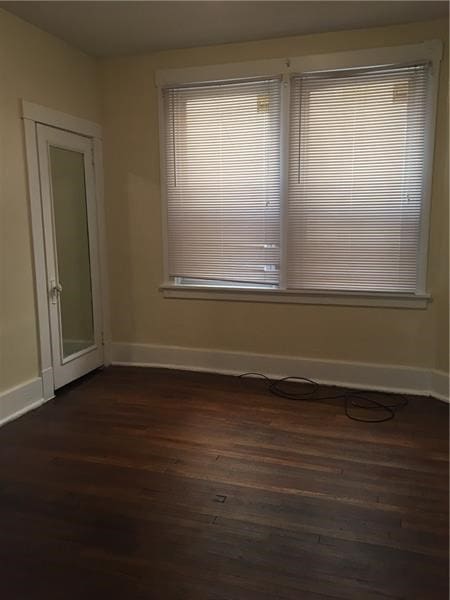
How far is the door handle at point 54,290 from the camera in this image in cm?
369

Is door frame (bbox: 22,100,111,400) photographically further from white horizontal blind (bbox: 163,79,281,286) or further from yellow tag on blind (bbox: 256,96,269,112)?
yellow tag on blind (bbox: 256,96,269,112)

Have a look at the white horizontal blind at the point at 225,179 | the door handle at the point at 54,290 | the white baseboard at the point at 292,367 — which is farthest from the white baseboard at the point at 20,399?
the white horizontal blind at the point at 225,179

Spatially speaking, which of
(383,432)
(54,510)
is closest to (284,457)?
(383,432)

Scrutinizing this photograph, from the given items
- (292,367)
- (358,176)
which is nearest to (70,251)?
(292,367)

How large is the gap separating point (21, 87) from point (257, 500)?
10.5 ft

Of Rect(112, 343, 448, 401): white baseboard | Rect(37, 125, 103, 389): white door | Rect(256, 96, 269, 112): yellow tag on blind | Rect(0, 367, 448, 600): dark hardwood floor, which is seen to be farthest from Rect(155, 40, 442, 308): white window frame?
Rect(0, 367, 448, 600): dark hardwood floor

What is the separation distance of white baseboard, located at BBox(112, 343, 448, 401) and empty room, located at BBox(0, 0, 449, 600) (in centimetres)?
2

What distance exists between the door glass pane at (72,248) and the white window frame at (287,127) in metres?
0.72

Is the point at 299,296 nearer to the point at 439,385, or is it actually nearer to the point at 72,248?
the point at 439,385

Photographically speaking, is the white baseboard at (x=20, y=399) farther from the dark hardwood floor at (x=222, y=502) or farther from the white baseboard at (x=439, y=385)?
the white baseboard at (x=439, y=385)

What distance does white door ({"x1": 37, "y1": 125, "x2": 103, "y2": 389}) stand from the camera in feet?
12.0

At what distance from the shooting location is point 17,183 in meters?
3.33

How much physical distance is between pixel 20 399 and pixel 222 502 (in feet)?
6.14

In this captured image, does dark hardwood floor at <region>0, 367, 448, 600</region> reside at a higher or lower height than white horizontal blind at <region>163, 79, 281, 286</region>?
lower
